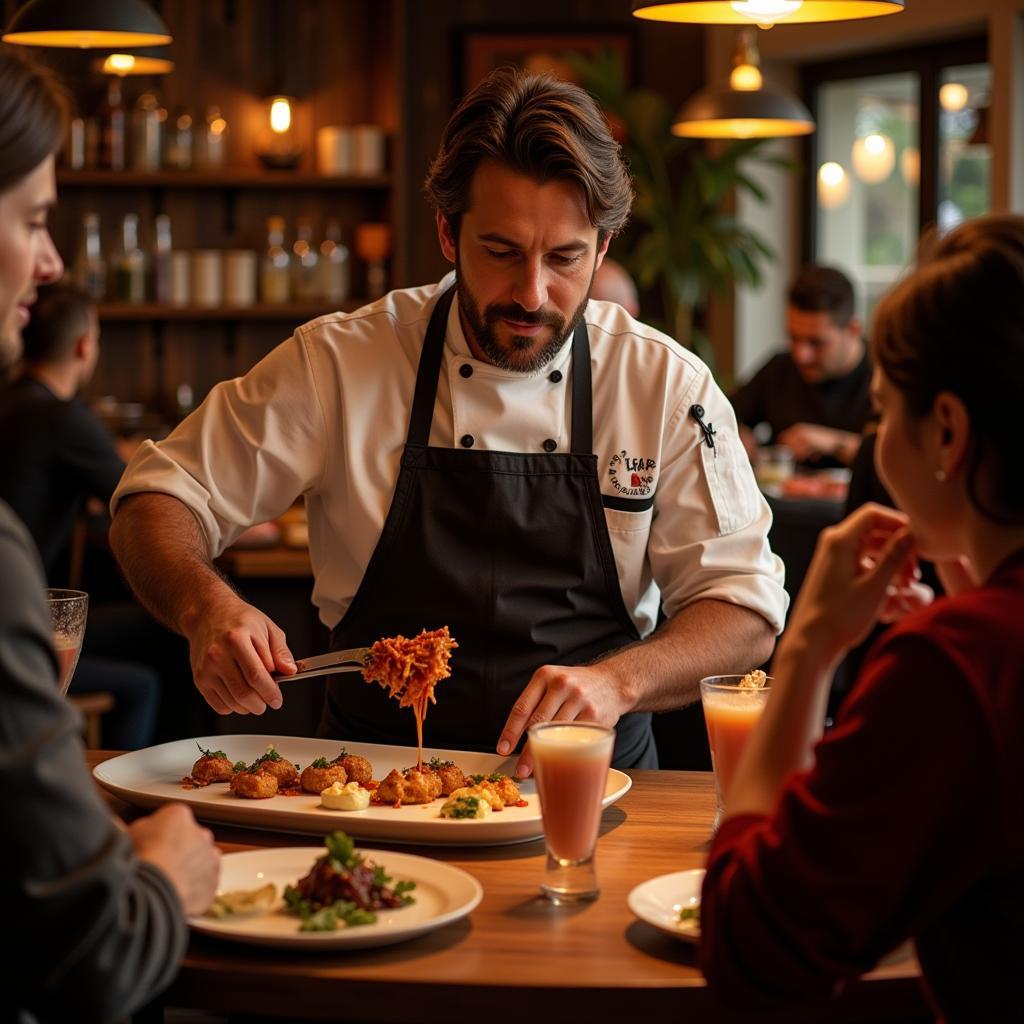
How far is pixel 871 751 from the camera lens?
1183mm

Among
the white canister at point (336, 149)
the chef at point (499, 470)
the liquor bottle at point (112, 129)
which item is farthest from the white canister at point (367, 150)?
the chef at point (499, 470)

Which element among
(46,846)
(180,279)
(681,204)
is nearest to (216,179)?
(180,279)

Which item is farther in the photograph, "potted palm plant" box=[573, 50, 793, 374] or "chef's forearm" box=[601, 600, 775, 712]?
"potted palm plant" box=[573, 50, 793, 374]

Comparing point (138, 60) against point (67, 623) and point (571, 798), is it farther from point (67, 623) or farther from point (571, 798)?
point (571, 798)

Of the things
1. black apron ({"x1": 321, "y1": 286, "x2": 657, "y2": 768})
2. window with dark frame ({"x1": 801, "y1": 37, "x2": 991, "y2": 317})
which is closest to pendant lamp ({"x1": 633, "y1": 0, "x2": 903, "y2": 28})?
black apron ({"x1": 321, "y1": 286, "x2": 657, "y2": 768})

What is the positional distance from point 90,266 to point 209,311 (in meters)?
0.58

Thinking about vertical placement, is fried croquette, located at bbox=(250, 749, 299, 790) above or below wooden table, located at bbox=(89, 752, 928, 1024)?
above

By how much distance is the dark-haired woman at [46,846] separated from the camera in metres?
1.15

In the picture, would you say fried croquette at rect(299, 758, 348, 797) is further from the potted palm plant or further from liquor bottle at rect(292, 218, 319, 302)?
liquor bottle at rect(292, 218, 319, 302)

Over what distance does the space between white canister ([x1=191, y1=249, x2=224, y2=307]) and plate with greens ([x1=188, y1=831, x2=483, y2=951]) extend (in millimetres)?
5632

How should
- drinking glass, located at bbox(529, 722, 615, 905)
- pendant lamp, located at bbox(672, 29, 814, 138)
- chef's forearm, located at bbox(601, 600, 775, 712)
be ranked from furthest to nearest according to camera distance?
pendant lamp, located at bbox(672, 29, 814, 138)
chef's forearm, located at bbox(601, 600, 775, 712)
drinking glass, located at bbox(529, 722, 615, 905)

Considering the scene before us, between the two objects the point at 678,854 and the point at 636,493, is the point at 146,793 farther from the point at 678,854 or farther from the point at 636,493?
the point at 636,493

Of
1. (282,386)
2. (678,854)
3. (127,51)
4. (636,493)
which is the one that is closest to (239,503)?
(282,386)

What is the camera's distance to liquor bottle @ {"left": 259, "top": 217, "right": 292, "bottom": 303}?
700cm
